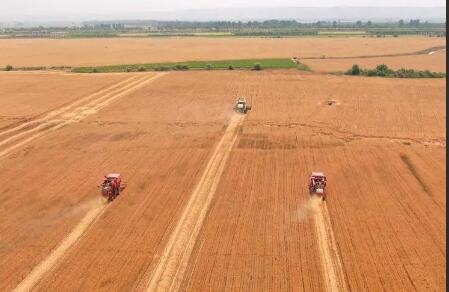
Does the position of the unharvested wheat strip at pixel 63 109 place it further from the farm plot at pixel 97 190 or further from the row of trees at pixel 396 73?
the row of trees at pixel 396 73

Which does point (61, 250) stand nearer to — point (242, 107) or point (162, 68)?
point (242, 107)

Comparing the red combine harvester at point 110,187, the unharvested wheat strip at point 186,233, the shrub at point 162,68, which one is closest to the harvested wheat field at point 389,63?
the shrub at point 162,68

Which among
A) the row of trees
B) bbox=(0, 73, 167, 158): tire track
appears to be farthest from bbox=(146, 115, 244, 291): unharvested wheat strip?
the row of trees

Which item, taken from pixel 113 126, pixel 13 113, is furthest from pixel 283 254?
pixel 13 113

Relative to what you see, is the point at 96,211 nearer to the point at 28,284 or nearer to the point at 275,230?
the point at 28,284

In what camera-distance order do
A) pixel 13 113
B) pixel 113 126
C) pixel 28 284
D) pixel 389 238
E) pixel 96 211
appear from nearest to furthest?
1. pixel 28 284
2. pixel 389 238
3. pixel 96 211
4. pixel 113 126
5. pixel 13 113

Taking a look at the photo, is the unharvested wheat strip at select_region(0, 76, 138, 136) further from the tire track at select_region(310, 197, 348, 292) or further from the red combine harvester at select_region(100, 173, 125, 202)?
the tire track at select_region(310, 197, 348, 292)
